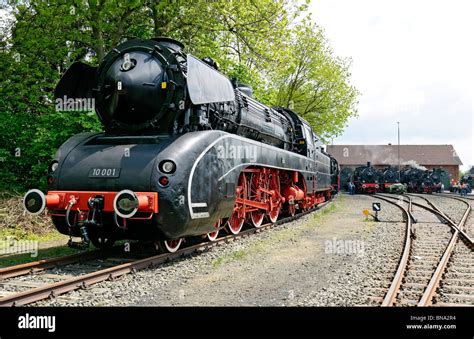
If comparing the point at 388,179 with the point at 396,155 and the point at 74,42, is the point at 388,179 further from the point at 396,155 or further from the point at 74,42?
the point at 74,42

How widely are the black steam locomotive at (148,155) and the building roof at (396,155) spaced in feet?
186

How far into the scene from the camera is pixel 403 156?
6284 centimetres

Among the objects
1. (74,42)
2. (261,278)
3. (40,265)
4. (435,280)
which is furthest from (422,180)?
(40,265)

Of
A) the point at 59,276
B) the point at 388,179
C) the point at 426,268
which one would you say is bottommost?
the point at 426,268

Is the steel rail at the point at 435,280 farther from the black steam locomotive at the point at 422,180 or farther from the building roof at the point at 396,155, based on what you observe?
the building roof at the point at 396,155

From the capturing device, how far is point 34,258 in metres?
7.02

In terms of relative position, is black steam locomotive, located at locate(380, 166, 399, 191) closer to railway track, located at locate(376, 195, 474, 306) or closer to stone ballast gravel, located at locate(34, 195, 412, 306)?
railway track, located at locate(376, 195, 474, 306)

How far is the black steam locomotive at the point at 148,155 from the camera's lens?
600 cm

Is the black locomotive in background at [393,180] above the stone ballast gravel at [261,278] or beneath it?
above

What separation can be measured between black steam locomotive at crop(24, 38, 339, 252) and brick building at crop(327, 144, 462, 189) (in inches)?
2171

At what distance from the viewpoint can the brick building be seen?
61219 mm

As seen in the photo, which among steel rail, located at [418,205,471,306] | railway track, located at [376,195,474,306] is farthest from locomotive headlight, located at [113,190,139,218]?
steel rail, located at [418,205,471,306]

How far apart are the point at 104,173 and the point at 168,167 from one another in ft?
3.11

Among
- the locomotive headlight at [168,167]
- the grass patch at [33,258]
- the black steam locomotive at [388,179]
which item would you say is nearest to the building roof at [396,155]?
the black steam locomotive at [388,179]
